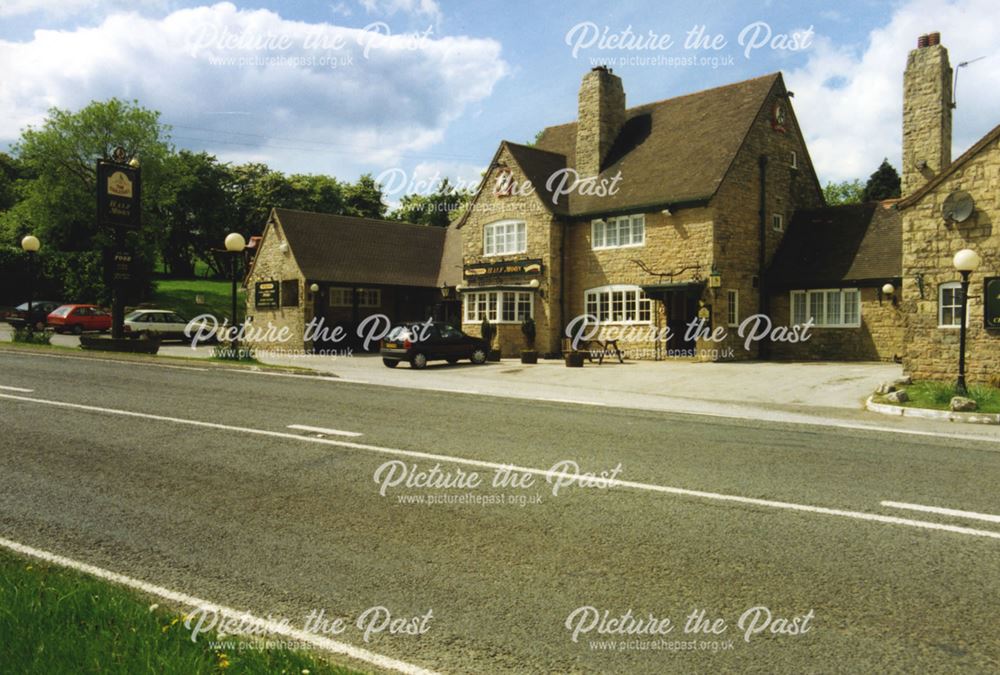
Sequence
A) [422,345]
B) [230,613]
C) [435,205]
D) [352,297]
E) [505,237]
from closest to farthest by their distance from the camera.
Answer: [230,613] < [422,345] < [505,237] < [352,297] < [435,205]

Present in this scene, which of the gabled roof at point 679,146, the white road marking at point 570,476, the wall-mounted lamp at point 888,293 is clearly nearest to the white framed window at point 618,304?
the gabled roof at point 679,146

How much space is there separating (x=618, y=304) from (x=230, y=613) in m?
25.5

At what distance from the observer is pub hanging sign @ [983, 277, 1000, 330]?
1770 cm

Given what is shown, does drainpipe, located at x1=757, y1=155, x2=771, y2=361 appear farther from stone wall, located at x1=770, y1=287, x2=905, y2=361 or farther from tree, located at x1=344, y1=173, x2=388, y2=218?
tree, located at x1=344, y1=173, x2=388, y2=218

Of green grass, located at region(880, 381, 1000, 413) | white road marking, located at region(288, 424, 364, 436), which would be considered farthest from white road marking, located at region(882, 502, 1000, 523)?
green grass, located at region(880, 381, 1000, 413)

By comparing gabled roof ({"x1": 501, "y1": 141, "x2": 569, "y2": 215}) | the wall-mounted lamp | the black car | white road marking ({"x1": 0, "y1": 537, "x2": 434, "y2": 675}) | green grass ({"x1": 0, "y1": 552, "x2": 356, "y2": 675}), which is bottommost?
white road marking ({"x1": 0, "y1": 537, "x2": 434, "y2": 675})

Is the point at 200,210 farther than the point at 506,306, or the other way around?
the point at 200,210

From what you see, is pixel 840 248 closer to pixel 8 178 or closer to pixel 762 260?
pixel 762 260

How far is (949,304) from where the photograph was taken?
18.5 metres

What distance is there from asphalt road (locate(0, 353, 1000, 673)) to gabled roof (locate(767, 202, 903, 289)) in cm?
1742

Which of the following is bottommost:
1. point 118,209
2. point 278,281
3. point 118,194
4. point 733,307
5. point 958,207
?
point 733,307

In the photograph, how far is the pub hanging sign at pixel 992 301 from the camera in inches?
697

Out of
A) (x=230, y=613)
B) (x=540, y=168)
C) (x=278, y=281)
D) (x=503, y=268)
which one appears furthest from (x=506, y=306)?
(x=230, y=613)

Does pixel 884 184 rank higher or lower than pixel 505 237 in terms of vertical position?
higher
